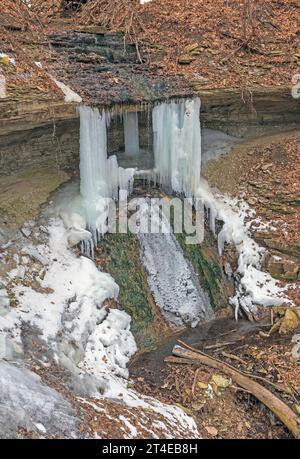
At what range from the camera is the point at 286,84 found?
10.8 metres

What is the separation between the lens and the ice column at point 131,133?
32.8 feet

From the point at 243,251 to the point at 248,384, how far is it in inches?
131

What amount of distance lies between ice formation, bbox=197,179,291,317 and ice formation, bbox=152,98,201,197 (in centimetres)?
43

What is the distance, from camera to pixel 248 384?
6914 mm

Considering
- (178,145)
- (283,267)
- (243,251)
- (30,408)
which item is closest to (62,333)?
(30,408)

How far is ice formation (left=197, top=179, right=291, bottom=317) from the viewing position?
909 cm

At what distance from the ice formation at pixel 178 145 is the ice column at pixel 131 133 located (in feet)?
1.38

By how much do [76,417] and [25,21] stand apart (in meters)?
8.31

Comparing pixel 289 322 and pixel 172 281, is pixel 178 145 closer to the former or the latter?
pixel 172 281

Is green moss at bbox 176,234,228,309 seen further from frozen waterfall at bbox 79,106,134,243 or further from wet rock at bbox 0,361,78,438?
wet rock at bbox 0,361,78,438

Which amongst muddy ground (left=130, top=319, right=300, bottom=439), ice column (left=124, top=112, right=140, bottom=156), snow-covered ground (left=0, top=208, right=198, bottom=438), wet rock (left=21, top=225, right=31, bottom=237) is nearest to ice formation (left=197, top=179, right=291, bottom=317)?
muddy ground (left=130, top=319, right=300, bottom=439)

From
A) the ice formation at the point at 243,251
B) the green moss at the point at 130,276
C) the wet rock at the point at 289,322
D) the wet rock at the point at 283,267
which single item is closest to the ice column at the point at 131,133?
the ice formation at the point at 243,251

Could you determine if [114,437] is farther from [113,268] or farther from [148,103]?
[148,103]
